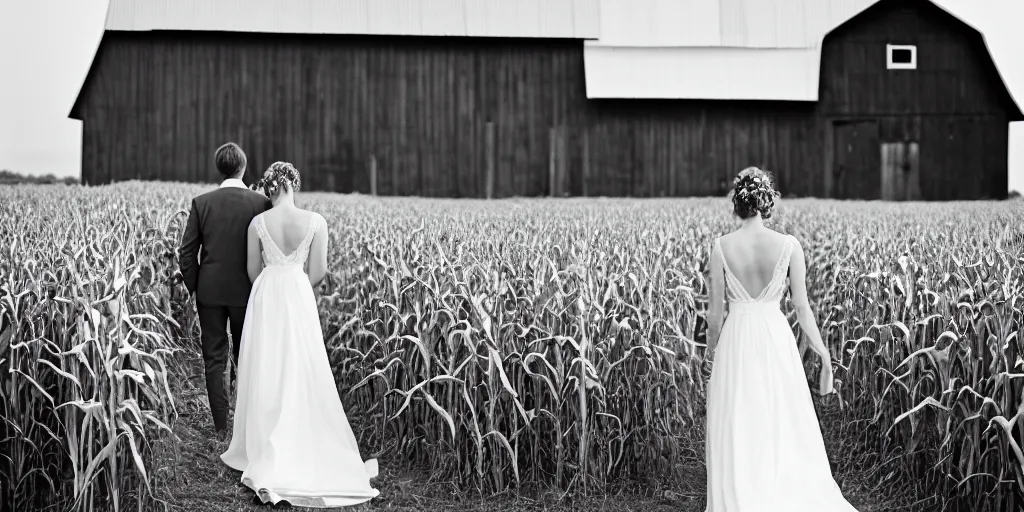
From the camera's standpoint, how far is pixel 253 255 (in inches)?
269

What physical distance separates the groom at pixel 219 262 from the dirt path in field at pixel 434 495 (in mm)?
616

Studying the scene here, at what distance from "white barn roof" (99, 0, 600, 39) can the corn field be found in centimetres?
1776

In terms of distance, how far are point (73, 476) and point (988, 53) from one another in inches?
1013

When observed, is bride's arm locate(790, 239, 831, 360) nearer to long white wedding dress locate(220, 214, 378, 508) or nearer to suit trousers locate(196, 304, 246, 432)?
long white wedding dress locate(220, 214, 378, 508)

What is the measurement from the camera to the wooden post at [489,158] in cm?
2570

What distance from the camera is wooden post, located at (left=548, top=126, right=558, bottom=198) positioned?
25859 millimetres

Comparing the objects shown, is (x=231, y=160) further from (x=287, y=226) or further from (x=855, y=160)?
(x=855, y=160)

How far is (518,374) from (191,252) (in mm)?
2505

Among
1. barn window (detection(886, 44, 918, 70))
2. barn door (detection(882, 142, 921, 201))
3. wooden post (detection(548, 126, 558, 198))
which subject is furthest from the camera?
barn window (detection(886, 44, 918, 70))

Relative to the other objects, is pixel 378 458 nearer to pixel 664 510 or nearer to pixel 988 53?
pixel 664 510

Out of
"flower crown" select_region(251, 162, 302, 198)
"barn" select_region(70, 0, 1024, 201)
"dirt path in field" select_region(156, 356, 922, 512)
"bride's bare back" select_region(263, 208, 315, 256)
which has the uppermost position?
"barn" select_region(70, 0, 1024, 201)

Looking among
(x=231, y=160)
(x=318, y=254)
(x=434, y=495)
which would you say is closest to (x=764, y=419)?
(x=434, y=495)

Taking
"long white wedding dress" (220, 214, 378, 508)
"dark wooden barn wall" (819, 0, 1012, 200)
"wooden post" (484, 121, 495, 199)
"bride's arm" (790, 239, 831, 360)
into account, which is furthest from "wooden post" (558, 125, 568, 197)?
"bride's arm" (790, 239, 831, 360)

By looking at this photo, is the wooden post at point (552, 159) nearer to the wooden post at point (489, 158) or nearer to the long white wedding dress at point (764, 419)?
the wooden post at point (489, 158)
